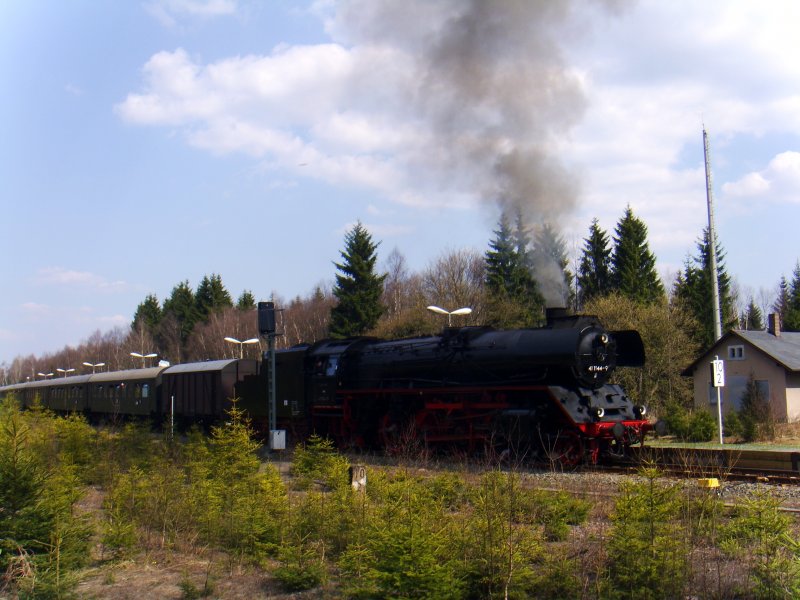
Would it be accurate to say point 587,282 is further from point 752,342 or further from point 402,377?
point 402,377

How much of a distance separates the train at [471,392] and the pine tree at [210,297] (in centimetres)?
6900

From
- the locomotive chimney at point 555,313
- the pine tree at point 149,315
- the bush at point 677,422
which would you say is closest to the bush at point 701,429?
the bush at point 677,422

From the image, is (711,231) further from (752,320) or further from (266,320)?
(752,320)

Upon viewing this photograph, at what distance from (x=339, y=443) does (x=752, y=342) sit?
20.6 metres

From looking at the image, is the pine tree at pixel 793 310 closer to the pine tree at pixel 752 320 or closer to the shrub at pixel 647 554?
the pine tree at pixel 752 320

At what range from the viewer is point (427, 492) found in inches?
405

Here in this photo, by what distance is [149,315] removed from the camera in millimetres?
109750

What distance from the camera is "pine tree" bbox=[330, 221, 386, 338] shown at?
57906 millimetres

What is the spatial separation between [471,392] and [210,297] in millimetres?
79421

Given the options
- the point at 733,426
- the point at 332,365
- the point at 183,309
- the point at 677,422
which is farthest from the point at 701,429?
the point at 183,309

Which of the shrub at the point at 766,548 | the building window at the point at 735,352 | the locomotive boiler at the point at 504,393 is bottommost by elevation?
the shrub at the point at 766,548

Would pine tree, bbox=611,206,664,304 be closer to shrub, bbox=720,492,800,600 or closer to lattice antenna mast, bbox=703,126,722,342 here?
lattice antenna mast, bbox=703,126,722,342

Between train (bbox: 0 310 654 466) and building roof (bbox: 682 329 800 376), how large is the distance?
57.3 feet

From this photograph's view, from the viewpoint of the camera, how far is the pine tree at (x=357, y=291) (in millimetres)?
57906
